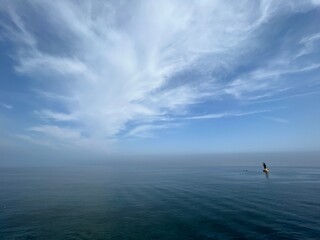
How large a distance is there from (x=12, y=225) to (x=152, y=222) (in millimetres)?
23885

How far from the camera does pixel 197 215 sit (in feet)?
145

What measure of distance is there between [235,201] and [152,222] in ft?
83.7

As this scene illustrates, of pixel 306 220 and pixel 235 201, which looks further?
pixel 235 201

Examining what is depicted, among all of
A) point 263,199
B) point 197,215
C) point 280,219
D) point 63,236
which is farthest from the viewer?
point 263,199

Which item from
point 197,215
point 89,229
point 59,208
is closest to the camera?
point 89,229

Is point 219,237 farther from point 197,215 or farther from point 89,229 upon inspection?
point 89,229

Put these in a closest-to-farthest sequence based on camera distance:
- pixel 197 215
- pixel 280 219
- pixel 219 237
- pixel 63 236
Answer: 1. pixel 219 237
2. pixel 63 236
3. pixel 280 219
4. pixel 197 215

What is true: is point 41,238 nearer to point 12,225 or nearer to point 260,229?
point 12,225

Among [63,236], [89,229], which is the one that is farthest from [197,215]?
[63,236]

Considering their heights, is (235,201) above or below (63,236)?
above

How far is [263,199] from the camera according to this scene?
193 ft

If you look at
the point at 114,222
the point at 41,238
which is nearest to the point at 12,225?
the point at 41,238

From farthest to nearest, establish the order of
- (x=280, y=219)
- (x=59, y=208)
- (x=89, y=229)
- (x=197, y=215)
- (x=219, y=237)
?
(x=59, y=208)
(x=197, y=215)
(x=280, y=219)
(x=89, y=229)
(x=219, y=237)

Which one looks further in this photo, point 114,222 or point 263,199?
point 263,199
